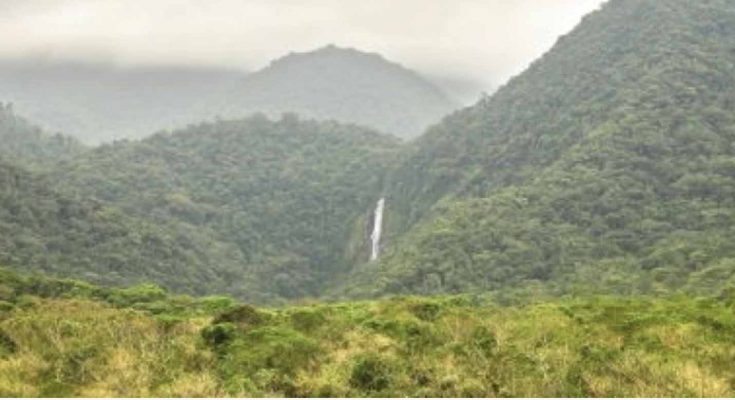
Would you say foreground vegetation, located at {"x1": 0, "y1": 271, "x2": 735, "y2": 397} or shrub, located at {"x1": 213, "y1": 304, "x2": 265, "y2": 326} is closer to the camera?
foreground vegetation, located at {"x1": 0, "y1": 271, "x2": 735, "y2": 397}

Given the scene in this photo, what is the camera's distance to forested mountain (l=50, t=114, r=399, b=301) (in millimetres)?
118188

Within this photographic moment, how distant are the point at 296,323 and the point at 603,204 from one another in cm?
6217

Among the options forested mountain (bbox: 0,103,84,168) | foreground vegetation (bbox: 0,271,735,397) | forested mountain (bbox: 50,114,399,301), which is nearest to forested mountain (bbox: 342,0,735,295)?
forested mountain (bbox: 50,114,399,301)

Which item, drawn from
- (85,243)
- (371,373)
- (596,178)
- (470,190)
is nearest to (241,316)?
(371,373)

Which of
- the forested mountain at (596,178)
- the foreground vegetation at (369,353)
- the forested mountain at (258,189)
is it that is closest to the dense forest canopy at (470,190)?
the forested mountain at (596,178)

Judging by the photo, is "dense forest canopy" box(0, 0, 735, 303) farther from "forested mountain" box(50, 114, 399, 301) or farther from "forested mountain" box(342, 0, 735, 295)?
"forested mountain" box(50, 114, 399, 301)

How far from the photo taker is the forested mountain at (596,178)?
226 ft

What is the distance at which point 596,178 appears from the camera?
83.7 metres

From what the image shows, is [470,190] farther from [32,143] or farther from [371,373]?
[32,143]

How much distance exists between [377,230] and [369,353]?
10889cm

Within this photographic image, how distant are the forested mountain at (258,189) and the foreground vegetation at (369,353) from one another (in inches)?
2786

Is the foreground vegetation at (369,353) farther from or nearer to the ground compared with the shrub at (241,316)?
nearer to the ground

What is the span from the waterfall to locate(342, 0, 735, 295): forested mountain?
206 cm

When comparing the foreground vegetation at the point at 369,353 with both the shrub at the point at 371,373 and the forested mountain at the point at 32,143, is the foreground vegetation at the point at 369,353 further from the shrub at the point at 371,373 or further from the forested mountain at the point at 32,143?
the forested mountain at the point at 32,143
